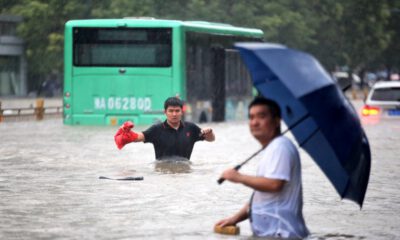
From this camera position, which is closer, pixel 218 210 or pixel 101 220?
pixel 101 220

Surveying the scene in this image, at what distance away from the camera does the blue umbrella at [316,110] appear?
27.8ft

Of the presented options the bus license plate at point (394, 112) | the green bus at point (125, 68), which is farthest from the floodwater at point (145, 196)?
the green bus at point (125, 68)

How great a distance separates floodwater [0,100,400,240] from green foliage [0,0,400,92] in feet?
131

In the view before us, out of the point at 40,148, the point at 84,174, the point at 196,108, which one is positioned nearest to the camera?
the point at 84,174

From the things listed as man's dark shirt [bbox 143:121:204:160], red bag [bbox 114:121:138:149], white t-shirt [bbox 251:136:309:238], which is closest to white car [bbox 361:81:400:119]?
man's dark shirt [bbox 143:121:204:160]

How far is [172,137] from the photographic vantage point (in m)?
18.0

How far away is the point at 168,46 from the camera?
33.4 m

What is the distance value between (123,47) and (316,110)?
82.5 ft

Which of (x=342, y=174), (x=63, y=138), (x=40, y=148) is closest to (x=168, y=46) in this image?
(x=63, y=138)

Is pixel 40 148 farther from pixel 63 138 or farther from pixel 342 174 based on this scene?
pixel 342 174

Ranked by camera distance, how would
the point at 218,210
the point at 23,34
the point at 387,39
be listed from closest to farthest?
the point at 218,210 < the point at 23,34 < the point at 387,39

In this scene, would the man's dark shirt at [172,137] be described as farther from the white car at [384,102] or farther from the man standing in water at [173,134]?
the white car at [384,102]

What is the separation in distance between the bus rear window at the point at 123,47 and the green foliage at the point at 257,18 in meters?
31.0

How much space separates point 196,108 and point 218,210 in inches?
888
